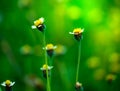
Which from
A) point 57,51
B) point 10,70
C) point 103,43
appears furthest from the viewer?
point 103,43

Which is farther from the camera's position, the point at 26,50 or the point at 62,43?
the point at 62,43

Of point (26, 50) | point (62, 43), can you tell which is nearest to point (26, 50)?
point (26, 50)

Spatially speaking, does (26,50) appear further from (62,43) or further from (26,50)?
(62,43)

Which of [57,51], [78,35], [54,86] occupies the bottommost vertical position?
[54,86]

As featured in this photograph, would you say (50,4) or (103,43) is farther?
(50,4)

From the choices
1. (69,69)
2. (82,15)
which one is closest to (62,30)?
(82,15)

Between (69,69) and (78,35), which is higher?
(78,35)

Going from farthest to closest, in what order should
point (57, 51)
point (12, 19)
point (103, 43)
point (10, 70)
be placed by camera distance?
point (12, 19)
point (103, 43)
point (10, 70)
point (57, 51)

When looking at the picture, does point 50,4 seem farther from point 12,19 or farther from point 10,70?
point 10,70
